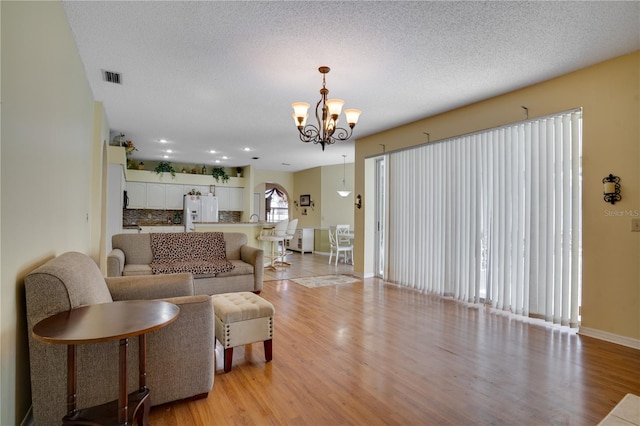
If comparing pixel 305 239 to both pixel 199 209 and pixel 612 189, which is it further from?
pixel 612 189

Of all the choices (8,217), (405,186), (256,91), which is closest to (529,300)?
(405,186)

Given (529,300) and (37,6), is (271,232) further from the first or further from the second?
(37,6)

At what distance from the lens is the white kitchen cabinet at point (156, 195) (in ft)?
28.9

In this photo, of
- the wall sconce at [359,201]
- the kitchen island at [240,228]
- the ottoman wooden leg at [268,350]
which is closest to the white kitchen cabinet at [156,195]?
the kitchen island at [240,228]

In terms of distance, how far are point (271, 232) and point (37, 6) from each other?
5.43 metres

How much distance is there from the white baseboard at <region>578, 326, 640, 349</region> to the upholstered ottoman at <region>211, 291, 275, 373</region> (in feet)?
9.96

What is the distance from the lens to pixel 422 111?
185 inches

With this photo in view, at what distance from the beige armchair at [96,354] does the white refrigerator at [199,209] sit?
6.89 meters

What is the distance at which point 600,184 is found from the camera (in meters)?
3.24

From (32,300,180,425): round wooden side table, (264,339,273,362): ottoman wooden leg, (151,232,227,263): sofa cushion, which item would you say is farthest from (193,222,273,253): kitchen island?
(32,300,180,425): round wooden side table

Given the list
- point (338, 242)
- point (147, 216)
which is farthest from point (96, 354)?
point (147, 216)

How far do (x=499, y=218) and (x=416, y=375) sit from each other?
2.44m

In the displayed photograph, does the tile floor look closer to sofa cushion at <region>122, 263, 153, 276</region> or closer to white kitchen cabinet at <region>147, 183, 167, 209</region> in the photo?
sofa cushion at <region>122, 263, 153, 276</region>

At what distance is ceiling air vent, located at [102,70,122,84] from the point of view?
11.6ft
